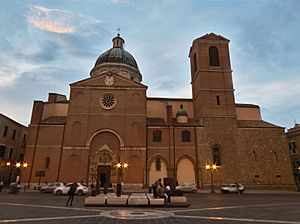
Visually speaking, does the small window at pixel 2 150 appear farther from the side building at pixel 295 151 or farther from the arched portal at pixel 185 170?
the side building at pixel 295 151

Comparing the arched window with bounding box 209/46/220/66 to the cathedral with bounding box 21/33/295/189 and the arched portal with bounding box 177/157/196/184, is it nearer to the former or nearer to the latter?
the cathedral with bounding box 21/33/295/189

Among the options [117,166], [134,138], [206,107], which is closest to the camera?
[117,166]

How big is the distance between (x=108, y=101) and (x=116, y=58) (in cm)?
1203

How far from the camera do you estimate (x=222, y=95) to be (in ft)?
109

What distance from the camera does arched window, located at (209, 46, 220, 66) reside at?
Answer: 35.0m

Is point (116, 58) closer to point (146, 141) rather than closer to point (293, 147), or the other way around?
point (146, 141)

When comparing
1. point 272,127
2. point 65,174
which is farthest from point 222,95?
point 65,174

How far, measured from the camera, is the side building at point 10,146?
33156mm

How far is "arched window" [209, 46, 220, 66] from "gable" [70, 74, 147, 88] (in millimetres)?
11712

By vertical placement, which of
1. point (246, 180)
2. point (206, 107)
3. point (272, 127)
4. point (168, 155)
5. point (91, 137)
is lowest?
point (246, 180)

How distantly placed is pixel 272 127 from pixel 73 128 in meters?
27.9

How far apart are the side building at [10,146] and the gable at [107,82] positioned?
12.5 meters

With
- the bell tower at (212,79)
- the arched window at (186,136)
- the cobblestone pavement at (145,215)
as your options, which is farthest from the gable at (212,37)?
the cobblestone pavement at (145,215)

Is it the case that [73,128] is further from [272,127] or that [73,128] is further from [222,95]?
[272,127]
